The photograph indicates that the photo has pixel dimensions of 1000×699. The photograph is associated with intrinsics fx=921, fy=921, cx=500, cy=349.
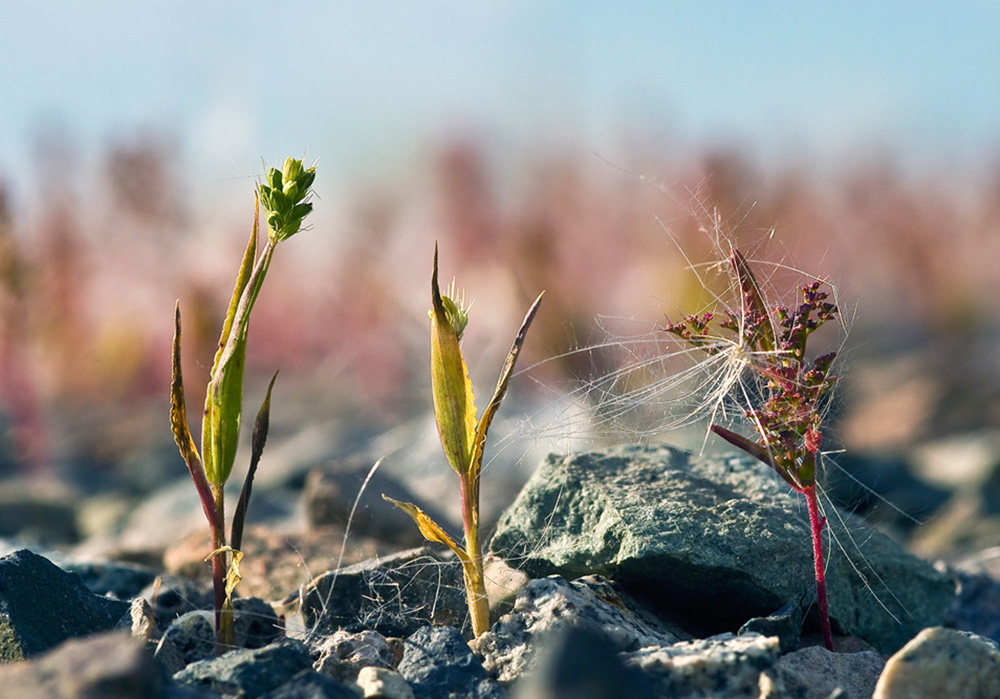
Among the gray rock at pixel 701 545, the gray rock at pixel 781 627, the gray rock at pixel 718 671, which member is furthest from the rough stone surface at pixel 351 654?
the gray rock at pixel 781 627

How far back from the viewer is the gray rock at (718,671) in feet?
7.00

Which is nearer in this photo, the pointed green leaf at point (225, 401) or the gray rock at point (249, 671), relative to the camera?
the gray rock at point (249, 671)

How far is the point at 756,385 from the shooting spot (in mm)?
2746

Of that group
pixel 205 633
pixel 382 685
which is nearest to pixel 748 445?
pixel 382 685

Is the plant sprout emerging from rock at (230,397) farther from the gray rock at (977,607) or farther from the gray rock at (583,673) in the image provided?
the gray rock at (977,607)

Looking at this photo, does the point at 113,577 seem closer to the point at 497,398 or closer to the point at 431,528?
the point at 431,528

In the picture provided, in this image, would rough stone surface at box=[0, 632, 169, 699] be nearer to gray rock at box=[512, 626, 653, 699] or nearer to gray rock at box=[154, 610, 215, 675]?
gray rock at box=[154, 610, 215, 675]

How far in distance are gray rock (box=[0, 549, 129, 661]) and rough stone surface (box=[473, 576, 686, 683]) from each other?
45.0 inches

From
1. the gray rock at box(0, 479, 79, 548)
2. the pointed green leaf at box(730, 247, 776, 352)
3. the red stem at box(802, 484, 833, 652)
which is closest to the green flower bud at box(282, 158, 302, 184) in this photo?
the pointed green leaf at box(730, 247, 776, 352)

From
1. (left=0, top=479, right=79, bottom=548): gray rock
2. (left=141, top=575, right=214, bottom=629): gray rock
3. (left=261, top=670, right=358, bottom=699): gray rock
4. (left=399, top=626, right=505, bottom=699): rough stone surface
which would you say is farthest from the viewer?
(left=0, top=479, right=79, bottom=548): gray rock

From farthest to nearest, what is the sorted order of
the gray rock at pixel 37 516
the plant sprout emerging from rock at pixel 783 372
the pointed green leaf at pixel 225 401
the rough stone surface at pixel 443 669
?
the gray rock at pixel 37 516
the pointed green leaf at pixel 225 401
the plant sprout emerging from rock at pixel 783 372
the rough stone surface at pixel 443 669

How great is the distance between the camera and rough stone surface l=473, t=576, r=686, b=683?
2.44 m

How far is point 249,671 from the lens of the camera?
2.17 meters

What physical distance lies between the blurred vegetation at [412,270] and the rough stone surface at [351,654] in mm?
5916
